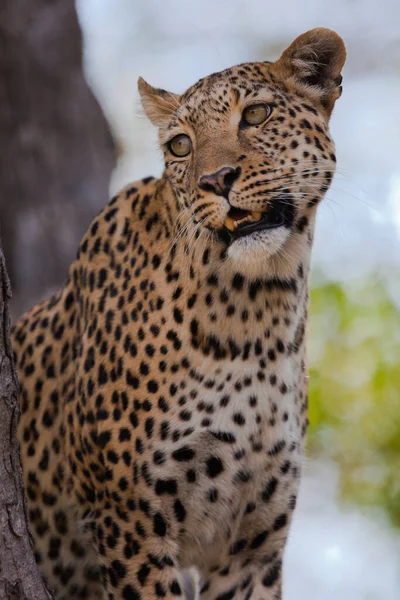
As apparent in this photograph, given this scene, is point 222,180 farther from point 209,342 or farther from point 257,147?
point 209,342

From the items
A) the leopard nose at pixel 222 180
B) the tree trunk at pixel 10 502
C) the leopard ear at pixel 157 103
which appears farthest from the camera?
the leopard ear at pixel 157 103

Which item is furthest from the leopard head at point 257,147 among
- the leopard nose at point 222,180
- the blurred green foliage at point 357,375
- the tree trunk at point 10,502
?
the blurred green foliage at point 357,375

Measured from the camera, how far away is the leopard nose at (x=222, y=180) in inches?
194

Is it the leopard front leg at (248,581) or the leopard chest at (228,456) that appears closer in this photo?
the leopard chest at (228,456)

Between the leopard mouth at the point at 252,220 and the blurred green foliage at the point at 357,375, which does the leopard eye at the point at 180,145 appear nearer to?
the leopard mouth at the point at 252,220

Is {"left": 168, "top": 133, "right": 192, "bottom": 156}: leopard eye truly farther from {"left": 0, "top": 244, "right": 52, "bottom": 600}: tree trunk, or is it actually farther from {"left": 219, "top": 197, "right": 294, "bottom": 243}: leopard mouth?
{"left": 0, "top": 244, "right": 52, "bottom": 600}: tree trunk

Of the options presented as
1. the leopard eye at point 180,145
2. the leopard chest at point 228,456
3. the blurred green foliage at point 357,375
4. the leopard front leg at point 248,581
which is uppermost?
the leopard eye at point 180,145

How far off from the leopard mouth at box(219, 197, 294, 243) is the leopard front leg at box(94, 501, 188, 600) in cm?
138

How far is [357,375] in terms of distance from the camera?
1183cm

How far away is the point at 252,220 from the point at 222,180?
0.78 ft

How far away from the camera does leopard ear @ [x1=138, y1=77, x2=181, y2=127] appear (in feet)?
18.9

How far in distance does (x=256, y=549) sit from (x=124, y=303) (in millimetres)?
1479

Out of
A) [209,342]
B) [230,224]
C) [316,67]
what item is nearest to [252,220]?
[230,224]

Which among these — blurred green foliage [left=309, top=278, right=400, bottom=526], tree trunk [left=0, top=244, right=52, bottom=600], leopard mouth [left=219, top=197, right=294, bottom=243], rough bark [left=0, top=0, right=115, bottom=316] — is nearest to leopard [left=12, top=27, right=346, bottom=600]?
leopard mouth [left=219, top=197, right=294, bottom=243]
